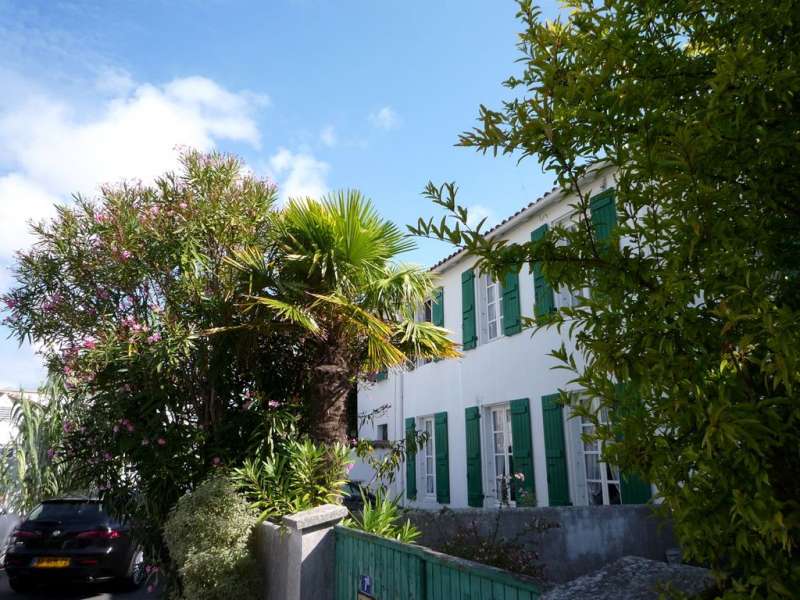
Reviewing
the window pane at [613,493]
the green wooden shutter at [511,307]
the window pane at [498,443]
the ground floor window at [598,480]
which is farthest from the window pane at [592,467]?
the green wooden shutter at [511,307]

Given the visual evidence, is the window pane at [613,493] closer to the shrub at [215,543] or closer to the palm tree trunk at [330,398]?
the palm tree trunk at [330,398]

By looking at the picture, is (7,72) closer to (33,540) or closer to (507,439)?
(33,540)

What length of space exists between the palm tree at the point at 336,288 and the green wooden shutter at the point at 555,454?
3.11 m

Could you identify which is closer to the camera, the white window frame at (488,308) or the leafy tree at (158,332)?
the leafy tree at (158,332)

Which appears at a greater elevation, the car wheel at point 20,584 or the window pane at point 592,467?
the window pane at point 592,467

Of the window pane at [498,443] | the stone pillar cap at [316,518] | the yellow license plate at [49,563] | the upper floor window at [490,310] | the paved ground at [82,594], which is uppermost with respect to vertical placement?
the upper floor window at [490,310]

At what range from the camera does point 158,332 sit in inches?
287

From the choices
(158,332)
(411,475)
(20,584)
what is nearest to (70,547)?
(20,584)

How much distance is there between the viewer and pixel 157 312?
7430 mm

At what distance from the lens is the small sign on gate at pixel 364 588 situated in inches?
183

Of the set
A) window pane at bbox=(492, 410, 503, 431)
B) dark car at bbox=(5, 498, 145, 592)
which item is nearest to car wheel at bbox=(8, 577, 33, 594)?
dark car at bbox=(5, 498, 145, 592)

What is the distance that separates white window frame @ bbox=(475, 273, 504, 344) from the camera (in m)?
11.2

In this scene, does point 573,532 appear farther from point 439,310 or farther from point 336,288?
point 439,310

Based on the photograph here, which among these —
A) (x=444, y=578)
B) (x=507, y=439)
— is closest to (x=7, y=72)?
(x=444, y=578)
